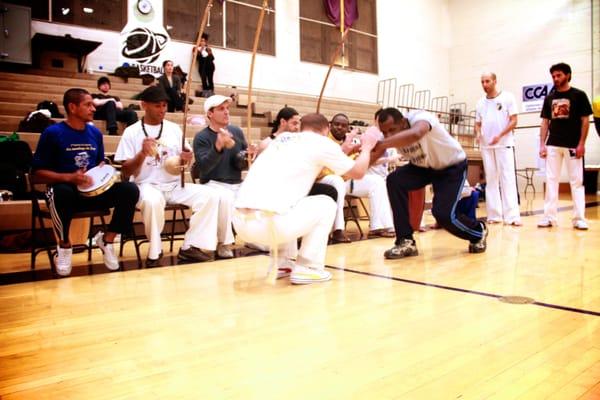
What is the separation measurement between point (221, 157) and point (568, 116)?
350 cm

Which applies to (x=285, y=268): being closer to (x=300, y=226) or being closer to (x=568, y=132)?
(x=300, y=226)

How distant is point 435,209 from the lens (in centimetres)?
373

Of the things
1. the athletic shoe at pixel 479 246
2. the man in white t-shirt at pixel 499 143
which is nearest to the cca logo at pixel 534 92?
the man in white t-shirt at pixel 499 143

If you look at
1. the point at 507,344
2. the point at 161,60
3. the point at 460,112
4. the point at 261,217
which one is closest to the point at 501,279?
the point at 507,344

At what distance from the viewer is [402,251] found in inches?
147

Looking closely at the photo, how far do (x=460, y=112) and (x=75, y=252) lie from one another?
44.3ft

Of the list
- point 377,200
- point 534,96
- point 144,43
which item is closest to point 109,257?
point 377,200

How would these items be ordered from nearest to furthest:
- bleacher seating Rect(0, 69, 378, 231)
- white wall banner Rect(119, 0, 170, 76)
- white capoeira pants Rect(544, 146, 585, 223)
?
white capoeira pants Rect(544, 146, 585, 223), bleacher seating Rect(0, 69, 378, 231), white wall banner Rect(119, 0, 170, 76)

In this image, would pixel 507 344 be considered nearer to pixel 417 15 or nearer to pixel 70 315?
pixel 70 315

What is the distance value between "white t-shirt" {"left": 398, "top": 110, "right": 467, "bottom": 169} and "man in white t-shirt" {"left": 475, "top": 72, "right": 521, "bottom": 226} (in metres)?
2.03

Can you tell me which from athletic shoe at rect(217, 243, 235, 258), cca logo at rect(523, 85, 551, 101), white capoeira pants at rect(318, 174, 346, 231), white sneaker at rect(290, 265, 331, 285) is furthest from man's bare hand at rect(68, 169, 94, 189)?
cca logo at rect(523, 85, 551, 101)

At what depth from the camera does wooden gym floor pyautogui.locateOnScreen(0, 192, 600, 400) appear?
149 centimetres

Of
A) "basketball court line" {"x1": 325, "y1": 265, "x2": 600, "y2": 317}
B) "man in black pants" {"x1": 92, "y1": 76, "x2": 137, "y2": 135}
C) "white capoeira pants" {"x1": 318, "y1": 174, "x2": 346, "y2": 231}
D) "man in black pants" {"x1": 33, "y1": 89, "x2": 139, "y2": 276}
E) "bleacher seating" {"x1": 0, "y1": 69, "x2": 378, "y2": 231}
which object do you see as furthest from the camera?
"man in black pants" {"x1": 92, "y1": 76, "x2": 137, "y2": 135}

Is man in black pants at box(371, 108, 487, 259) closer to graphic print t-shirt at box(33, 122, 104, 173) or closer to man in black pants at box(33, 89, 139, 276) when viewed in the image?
man in black pants at box(33, 89, 139, 276)
